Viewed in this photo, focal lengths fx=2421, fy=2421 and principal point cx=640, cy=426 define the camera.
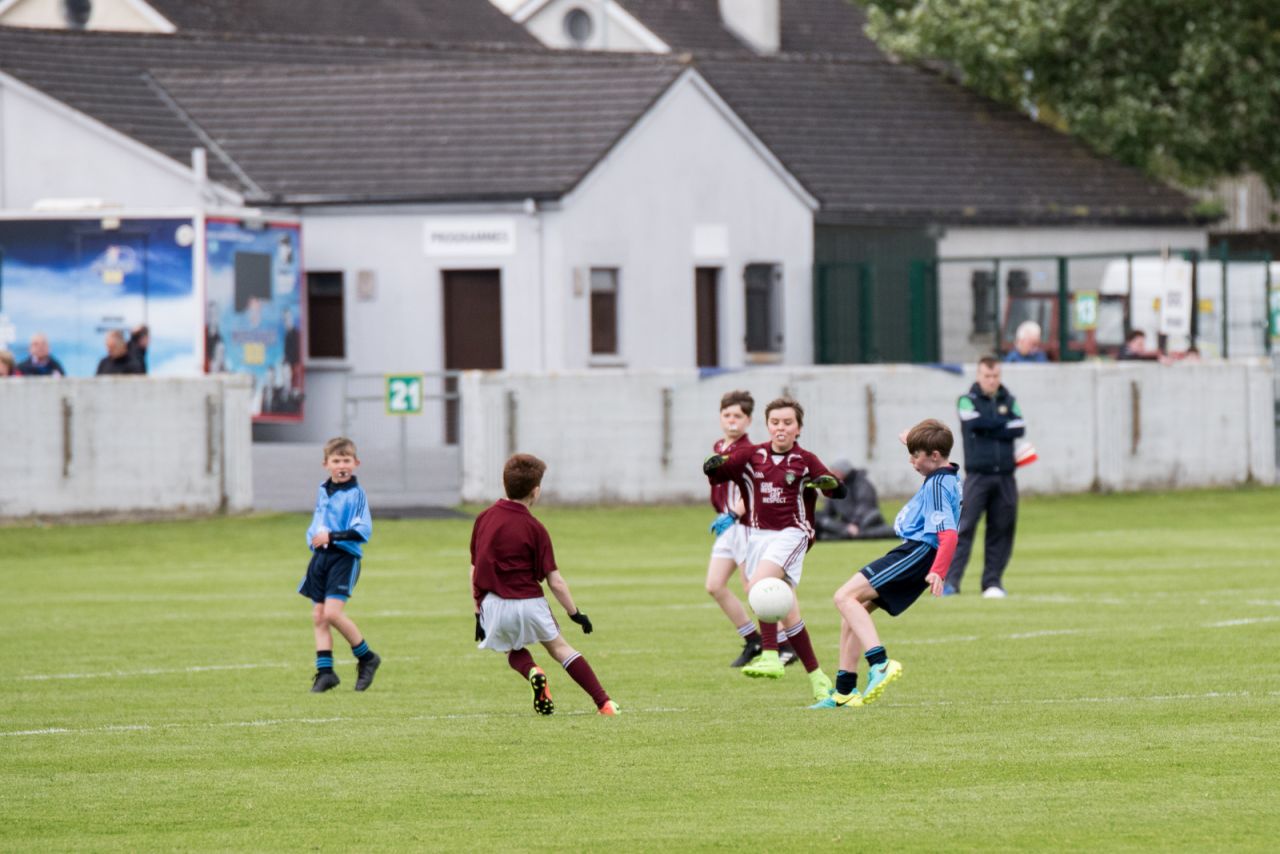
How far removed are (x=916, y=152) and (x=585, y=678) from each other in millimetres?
34580

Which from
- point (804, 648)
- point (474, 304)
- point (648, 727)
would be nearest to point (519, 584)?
point (648, 727)

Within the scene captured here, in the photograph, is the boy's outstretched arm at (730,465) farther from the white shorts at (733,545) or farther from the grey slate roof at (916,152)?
the grey slate roof at (916,152)

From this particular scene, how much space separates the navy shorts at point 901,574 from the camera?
13094 millimetres

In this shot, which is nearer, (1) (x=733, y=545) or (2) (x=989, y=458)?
(1) (x=733, y=545)

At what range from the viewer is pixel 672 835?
9109 millimetres

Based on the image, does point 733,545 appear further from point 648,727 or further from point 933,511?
point 648,727

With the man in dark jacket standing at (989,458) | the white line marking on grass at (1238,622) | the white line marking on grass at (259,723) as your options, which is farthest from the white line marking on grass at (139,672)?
the man in dark jacket standing at (989,458)

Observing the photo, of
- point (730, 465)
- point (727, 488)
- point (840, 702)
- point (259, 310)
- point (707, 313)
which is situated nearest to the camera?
point (840, 702)

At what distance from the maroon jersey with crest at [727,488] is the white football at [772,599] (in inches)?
36.4

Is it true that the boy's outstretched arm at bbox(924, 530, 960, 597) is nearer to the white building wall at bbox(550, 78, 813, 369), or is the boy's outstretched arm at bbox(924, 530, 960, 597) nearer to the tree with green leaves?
the white building wall at bbox(550, 78, 813, 369)

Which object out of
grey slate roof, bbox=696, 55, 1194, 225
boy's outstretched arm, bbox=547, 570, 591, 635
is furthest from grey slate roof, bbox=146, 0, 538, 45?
boy's outstretched arm, bbox=547, 570, 591, 635

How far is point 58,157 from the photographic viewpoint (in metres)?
38.3

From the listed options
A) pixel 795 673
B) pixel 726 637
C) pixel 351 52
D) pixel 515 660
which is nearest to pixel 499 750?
pixel 515 660

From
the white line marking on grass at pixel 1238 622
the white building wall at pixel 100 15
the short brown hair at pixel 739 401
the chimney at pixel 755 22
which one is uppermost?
the chimney at pixel 755 22
